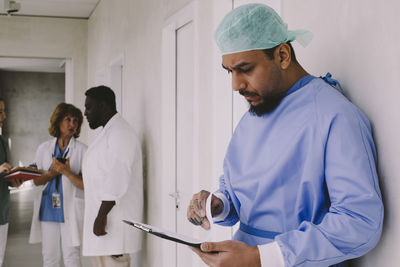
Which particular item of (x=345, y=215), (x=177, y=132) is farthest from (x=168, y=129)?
(x=345, y=215)

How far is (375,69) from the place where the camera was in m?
1.27

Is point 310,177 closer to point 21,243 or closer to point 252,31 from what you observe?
point 252,31

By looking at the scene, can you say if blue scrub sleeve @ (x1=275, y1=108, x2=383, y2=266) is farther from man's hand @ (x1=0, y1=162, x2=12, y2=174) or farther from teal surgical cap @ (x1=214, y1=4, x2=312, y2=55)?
man's hand @ (x1=0, y1=162, x2=12, y2=174)

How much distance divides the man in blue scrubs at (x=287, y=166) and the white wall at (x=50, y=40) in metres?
6.45

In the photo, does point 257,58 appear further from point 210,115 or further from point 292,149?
point 210,115

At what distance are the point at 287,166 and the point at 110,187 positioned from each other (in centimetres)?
219

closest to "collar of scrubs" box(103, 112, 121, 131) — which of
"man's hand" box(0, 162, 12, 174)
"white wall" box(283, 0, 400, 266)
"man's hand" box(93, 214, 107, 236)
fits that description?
"man's hand" box(93, 214, 107, 236)

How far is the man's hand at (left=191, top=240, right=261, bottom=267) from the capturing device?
117cm

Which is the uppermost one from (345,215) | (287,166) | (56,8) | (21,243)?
(56,8)

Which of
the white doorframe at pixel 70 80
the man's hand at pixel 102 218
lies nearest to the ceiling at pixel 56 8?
the white doorframe at pixel 70 80

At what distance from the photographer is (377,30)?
126 centimetres

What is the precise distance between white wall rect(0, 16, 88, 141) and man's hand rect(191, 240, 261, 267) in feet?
21.9

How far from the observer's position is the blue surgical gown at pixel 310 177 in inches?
44.9

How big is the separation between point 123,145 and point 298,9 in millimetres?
1966
